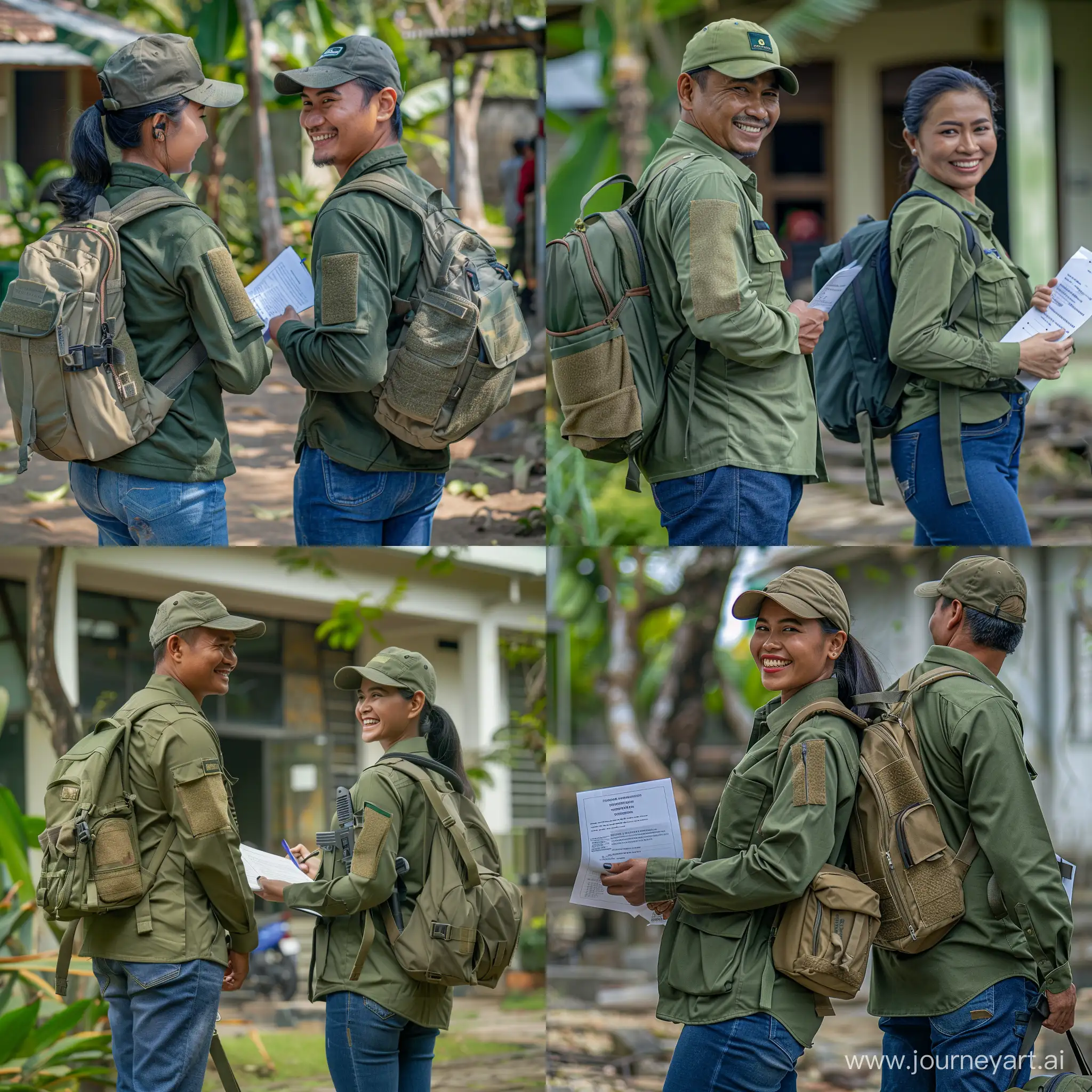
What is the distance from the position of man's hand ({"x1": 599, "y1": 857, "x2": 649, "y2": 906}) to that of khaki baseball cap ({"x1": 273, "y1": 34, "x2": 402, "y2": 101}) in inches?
91.1

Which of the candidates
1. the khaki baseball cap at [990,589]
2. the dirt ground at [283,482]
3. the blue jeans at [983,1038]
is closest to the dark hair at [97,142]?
the dirt ground at [283,482]

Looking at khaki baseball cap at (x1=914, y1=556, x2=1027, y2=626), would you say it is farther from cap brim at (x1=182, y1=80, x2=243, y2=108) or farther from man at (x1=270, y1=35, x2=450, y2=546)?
cap brim at (x1=182, y1=80, x2=243, y2=108)

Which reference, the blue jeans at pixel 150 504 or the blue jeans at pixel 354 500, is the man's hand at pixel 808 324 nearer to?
the blue jeans at pixel 354 500

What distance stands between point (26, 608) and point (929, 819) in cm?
346

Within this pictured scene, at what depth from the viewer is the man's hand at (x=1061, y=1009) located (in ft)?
12.8

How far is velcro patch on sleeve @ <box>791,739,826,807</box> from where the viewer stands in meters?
3.70

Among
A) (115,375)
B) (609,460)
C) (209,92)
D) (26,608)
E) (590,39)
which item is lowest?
(26,608)

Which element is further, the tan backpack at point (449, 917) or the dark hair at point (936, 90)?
the dark hair at point (936, 90)

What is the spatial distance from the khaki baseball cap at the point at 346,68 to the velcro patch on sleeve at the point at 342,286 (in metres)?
0.51

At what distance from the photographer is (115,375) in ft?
14.3

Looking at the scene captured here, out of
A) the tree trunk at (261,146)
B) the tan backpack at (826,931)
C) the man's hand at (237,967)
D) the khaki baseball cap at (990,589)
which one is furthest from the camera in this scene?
the tree trunk at (261,146)

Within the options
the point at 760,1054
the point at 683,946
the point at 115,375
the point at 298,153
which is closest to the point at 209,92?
the point at 115,375

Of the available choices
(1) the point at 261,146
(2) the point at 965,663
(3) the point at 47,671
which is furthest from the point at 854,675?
(1) the point at 261,146

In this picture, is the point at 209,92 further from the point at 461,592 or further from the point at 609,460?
the point at 461,592
